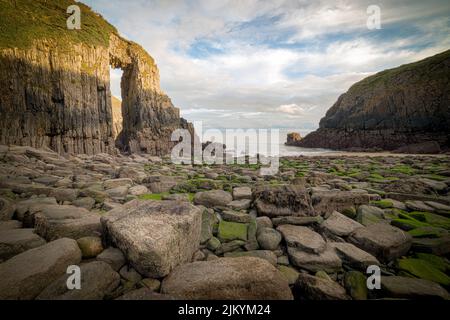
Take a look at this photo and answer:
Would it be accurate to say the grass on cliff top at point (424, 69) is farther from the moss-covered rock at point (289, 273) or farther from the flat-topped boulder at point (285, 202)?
the moss-covered rock at point (289, 273)

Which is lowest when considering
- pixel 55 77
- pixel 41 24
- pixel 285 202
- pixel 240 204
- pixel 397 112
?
pixel 240 204

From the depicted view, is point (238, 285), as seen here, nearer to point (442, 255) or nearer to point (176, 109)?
point (442, 255)

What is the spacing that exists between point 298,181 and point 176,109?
20.0 meters

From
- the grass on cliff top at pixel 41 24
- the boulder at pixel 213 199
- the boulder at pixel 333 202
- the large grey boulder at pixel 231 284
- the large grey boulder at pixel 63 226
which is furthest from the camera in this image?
the grass on cliff top at pixel 41 24

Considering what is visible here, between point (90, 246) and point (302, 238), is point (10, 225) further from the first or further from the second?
point (302, 238)

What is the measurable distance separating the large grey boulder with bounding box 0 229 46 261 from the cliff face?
3237 centimetres

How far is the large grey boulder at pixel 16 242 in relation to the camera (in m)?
2.06

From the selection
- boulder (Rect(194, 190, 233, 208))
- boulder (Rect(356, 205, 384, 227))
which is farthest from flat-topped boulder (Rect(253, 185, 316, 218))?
boulder (Rect(356, 205, 384, 227))

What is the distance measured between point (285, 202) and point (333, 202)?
96 centimetres

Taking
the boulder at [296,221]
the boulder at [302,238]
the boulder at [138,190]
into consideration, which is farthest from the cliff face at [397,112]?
the boulder at [138,190]

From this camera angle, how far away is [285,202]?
3.39 metres

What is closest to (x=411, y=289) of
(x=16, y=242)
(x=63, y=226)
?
(x=63, y=226)

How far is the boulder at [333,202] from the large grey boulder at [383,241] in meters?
0.73

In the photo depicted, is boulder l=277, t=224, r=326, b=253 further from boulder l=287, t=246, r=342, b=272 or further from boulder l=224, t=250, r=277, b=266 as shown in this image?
boulder l=224, t=250, r=277, b=266
